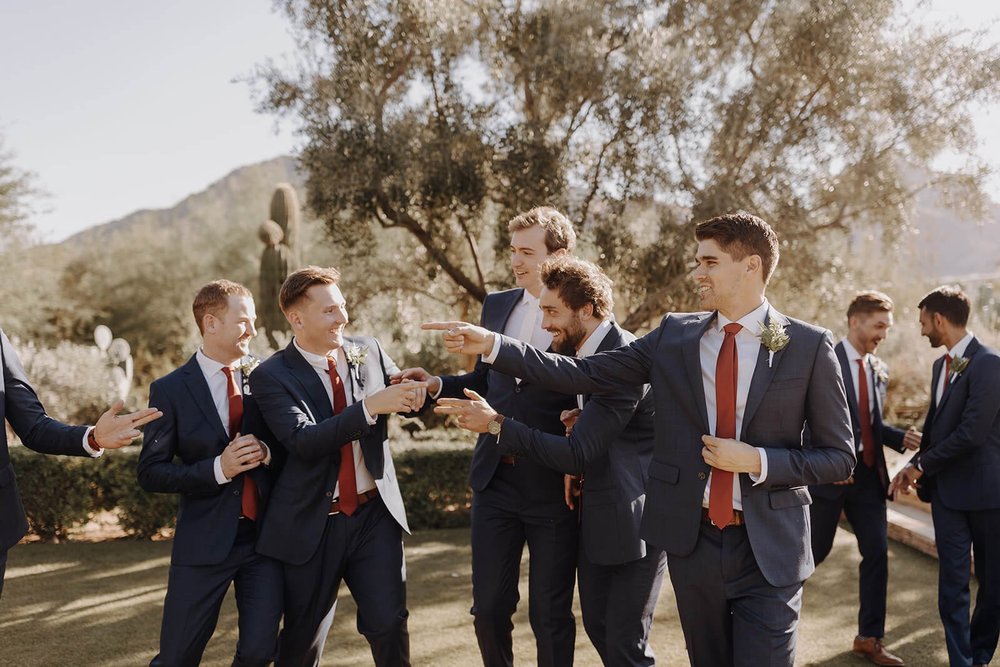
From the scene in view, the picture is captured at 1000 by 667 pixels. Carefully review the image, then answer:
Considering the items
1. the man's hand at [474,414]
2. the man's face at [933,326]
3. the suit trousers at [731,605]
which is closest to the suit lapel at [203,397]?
the man's hand at [474,414]

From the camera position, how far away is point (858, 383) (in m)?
5.18

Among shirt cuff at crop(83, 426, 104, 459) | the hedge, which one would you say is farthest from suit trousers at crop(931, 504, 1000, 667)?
the hedge

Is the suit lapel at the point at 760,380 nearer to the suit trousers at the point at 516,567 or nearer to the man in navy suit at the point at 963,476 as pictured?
the suit trousers at the point at 516,567

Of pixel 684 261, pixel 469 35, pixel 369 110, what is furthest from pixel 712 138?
pixel 369 110

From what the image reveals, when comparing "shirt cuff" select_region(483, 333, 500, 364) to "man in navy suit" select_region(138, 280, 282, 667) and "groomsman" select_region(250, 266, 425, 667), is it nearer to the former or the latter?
"groomsman" select_region(250, 266, 425, 667)

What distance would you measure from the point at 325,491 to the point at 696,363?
1.71 meters

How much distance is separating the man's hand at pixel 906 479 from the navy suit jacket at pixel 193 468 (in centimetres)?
360

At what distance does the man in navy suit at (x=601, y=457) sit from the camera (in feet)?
10.9

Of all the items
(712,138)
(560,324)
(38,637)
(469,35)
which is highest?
(469,35)

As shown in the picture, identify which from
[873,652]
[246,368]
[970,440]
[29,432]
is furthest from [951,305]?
[29,432]

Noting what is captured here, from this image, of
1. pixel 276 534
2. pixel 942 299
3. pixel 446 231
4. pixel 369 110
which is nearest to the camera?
pixel 276 534

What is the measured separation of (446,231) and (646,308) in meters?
2.70

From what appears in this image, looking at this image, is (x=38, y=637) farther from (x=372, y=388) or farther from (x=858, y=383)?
(x=858, y=383)

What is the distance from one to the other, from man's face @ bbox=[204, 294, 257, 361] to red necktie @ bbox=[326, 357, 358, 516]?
0.42 m
